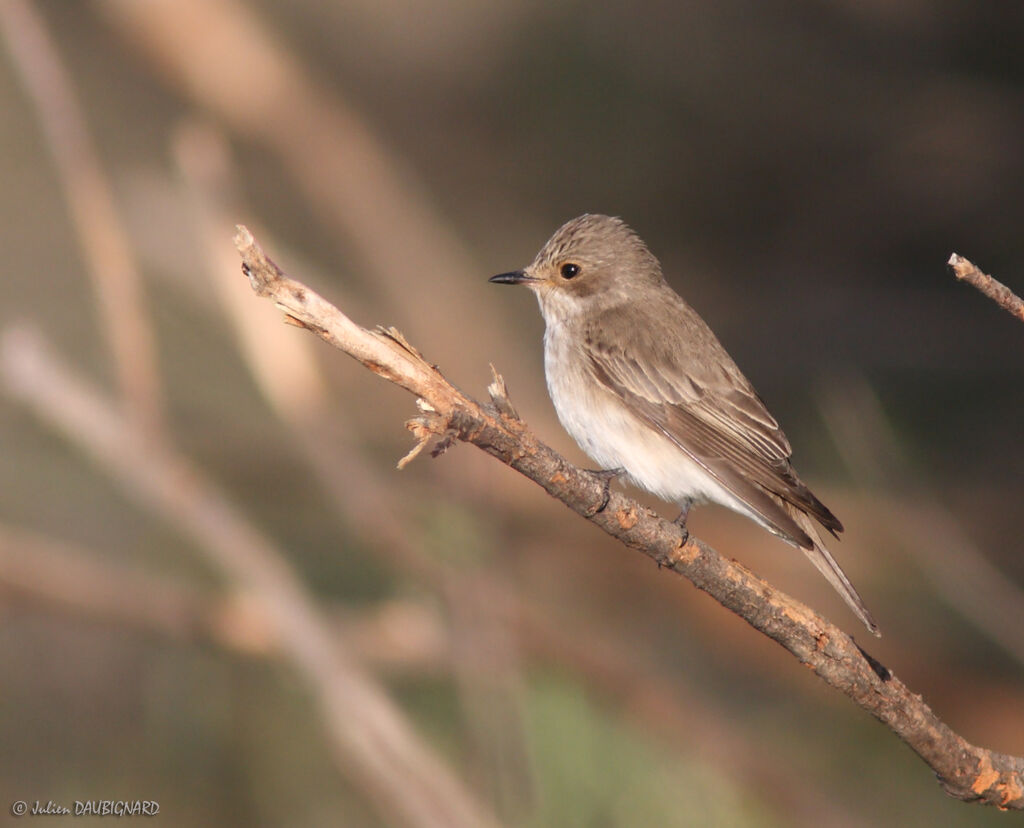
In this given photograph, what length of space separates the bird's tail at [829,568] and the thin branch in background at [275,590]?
141cm

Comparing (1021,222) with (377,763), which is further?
(1021,222)

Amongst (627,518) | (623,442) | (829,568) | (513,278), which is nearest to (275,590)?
(623,442)

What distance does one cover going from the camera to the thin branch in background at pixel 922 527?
4902mm

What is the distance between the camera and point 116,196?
793 centimetres

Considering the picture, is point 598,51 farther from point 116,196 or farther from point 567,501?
point 567,501

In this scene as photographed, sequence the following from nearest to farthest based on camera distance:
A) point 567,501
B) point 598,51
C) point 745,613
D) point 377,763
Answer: point 567,501
point 745,613
point 377,763
point 598,51

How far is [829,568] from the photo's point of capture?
3.71 meters

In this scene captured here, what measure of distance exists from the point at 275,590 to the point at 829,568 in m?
1.83

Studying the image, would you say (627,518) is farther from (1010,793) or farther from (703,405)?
(703,405)

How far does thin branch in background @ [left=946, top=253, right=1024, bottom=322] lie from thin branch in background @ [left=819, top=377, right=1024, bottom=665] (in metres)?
2.40

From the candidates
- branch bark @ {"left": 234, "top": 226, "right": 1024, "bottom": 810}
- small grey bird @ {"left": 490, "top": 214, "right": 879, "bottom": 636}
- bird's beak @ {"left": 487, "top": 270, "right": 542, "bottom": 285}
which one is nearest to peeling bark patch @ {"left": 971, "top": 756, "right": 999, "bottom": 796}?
branch bark @ {"left": 234, "top": 226, "right": 1024, "bottom": 810}

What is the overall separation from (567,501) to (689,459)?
4.64ft

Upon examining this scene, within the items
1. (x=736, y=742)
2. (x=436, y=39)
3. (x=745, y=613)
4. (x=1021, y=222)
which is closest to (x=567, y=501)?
(x=745, y=613)

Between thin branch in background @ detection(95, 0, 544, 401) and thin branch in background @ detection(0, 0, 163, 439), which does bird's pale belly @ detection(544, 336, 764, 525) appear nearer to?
thin branch in background @ detection(0, 0, 163, 439)
